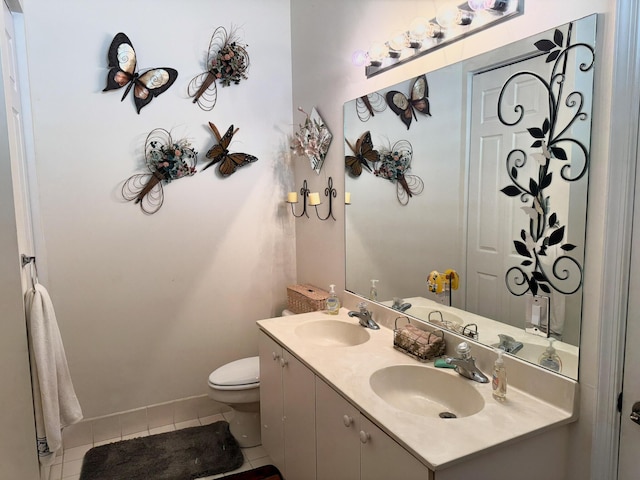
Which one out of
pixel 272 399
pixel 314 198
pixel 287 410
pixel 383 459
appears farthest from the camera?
Result: pixel 314 198

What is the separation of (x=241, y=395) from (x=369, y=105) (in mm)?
1743

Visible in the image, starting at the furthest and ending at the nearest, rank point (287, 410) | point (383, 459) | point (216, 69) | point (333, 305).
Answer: point (216, 69)
point (333, 305)
point (287, 410)
point (383, 459)

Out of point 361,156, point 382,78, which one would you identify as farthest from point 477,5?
point 361,156

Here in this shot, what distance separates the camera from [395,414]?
4.53ft

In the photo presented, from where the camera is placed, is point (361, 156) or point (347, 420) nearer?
point (347, 420)

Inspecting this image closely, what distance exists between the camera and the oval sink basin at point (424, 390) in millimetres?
1579

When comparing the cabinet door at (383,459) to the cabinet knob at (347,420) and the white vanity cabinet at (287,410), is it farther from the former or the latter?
the white vanity cabinet at (287,410)

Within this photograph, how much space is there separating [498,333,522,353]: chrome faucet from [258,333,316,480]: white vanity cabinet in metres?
0.75

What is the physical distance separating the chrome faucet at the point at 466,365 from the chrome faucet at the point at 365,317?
62 cm

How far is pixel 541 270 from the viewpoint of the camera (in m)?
1.47

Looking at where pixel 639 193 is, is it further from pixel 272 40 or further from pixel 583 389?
pixel 272 40

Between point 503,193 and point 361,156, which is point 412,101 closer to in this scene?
point 361,156

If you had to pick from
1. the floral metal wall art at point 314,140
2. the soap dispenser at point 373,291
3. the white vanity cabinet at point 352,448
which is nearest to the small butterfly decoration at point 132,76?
the floral metal wall art at point 314,140

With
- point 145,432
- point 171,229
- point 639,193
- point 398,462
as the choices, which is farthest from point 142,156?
point 639,193
